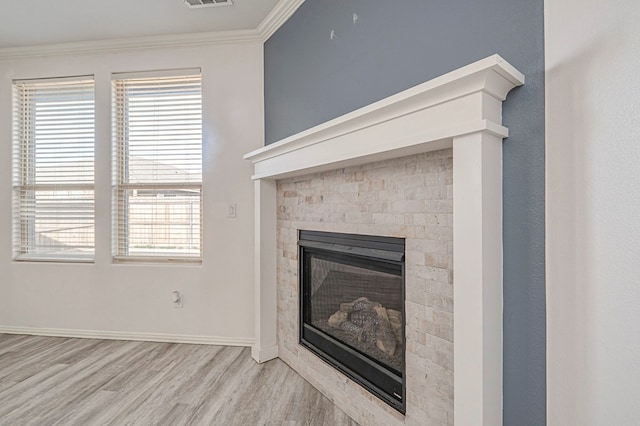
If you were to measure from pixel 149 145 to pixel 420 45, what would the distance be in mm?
2518

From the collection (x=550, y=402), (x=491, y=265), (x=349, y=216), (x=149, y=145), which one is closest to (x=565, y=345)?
(x=550, y=402)

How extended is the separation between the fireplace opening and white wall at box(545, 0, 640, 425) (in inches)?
26.1

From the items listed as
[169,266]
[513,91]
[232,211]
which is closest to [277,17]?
[232,211]

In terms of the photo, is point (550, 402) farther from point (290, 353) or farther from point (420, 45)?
point (290, 353)

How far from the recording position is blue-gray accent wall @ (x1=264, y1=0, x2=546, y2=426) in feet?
3.56

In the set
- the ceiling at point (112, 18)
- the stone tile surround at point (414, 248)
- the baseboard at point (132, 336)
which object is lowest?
the baseboard at point (132, 336)

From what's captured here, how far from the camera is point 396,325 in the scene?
1.71m

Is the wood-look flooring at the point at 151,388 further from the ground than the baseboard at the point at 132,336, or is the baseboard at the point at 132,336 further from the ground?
the baseboard at the point at 132,336

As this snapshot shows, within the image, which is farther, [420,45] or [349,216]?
[349,216]

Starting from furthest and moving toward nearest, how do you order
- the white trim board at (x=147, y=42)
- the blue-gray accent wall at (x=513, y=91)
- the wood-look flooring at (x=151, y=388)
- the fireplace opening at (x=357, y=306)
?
the white trim board at (x=147, y=42) < the wood-look flooring at (x=151, y=388) < the fireplace opening at (x=357, y=306) < the blue-gray accent wall at (x=513, y=91)

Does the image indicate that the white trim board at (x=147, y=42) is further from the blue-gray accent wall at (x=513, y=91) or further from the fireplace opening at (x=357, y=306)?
the fireplace opening at (x=357, y=306)

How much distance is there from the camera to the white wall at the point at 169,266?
2977 mm

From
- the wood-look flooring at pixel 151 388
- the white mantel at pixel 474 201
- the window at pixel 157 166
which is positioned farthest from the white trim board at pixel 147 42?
the wood-look flooring at pixel 151 388

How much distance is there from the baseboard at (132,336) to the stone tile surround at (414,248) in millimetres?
1149
